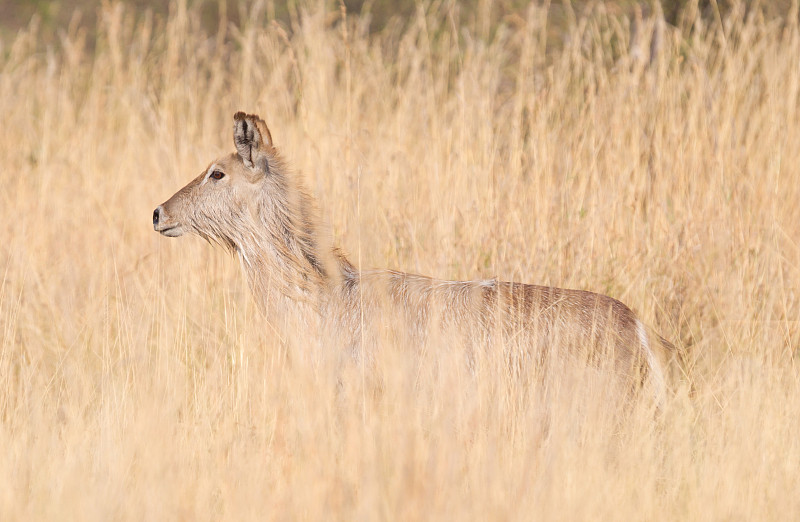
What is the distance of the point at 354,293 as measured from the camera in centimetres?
459

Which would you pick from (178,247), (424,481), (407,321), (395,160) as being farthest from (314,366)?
(395,160)

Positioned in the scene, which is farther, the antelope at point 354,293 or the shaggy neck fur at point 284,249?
the shaggy neck fur at point 284,249

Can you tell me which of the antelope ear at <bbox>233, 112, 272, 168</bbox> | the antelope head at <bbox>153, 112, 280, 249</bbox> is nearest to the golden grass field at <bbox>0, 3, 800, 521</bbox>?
the antelope head at <bbox>153, 112, 280, 249</bbox>

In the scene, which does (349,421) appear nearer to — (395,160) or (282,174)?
(282,174)

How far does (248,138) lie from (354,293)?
96 cm

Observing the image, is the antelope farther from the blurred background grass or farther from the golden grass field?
the blurred background grass

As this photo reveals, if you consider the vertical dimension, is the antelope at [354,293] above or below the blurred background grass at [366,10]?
below

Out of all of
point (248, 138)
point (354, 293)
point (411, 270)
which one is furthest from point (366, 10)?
point (354, 293)

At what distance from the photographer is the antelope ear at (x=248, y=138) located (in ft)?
15.6

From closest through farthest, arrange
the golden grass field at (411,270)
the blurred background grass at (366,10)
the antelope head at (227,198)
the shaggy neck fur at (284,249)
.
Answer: the golden grass field at (411,270)
the shaggy neck fur at (284,249)
the antelope head at (227,198)
the blurred background grass at (366,10)

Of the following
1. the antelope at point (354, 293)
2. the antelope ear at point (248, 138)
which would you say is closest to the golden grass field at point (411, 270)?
the antelope at point (354, 293)

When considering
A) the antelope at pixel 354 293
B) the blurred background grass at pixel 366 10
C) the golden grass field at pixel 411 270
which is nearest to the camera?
the golden grass field at pixel 411 270

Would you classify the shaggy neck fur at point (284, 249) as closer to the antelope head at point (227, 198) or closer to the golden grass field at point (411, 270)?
the antelope head at point (227, 198)

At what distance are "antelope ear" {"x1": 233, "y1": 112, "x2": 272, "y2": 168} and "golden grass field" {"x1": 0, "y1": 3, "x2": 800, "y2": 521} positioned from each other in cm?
78
